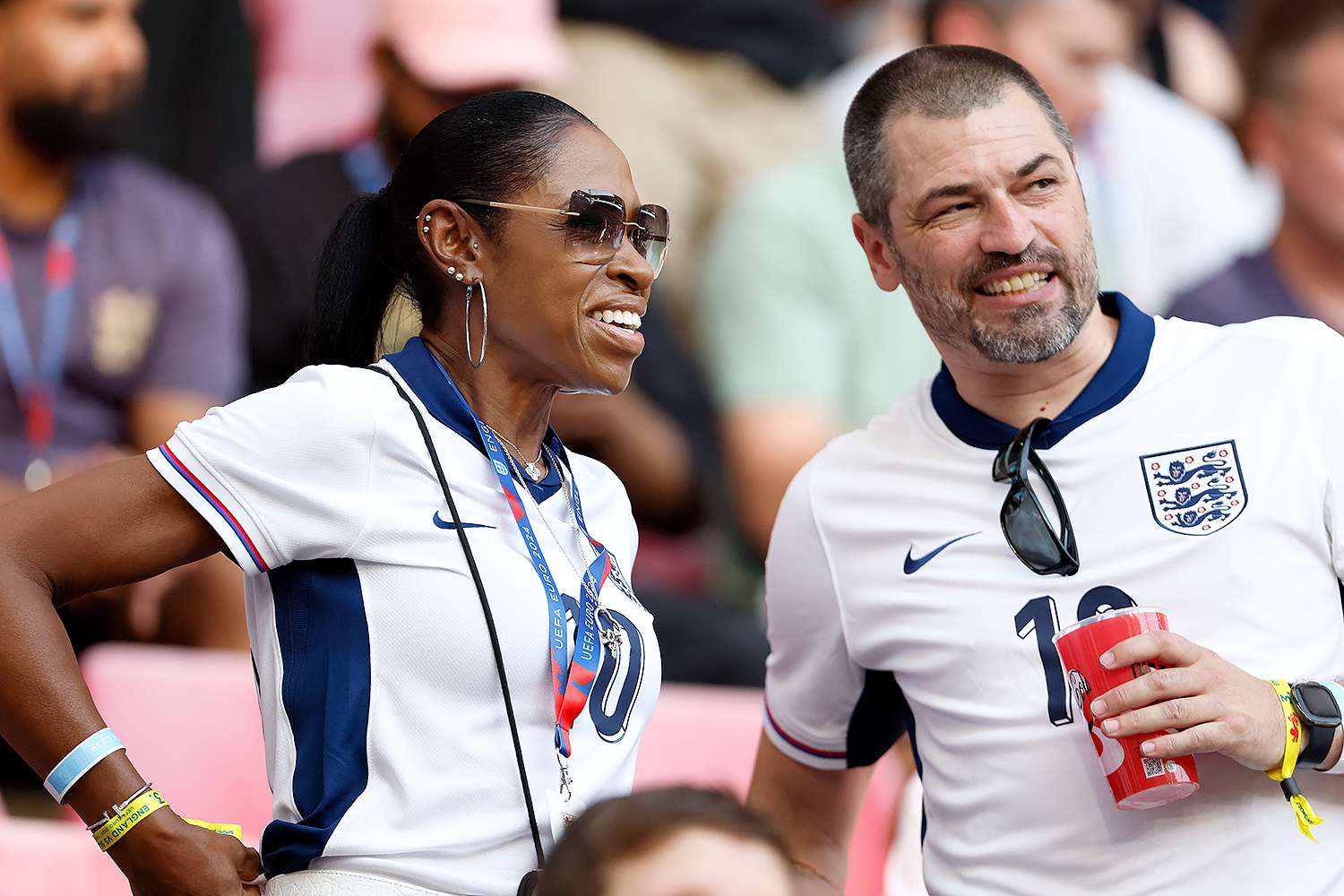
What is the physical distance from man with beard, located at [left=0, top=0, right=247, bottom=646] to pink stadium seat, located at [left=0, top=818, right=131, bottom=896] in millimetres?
1035

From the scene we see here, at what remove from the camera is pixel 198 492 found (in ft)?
6.12

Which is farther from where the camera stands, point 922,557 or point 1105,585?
point 922,557

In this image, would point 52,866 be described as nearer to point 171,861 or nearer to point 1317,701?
point 171,861

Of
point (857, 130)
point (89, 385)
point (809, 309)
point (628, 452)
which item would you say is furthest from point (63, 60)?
point (857, 130)

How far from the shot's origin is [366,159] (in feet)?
16.8

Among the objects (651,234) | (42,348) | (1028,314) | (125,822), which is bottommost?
(42,348)

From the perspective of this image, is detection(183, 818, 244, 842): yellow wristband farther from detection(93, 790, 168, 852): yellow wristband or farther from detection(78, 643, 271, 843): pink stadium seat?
detection(78, 643, 271, 843): pink stadium seat

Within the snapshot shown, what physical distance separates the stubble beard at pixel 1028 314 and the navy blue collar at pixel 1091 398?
0.23ft

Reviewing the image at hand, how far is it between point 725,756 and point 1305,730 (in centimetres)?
183

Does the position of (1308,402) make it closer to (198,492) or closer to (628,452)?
(198,492)

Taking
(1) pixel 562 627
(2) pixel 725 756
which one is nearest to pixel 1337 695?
(1) pixel 562 627

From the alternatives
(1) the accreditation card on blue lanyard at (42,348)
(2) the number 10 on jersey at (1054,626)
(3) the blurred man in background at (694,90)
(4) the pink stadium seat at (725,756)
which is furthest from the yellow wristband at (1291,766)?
(3) the blurred man in background at (694,90)

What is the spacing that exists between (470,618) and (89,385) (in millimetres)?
3031

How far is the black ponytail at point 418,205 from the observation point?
213cm
